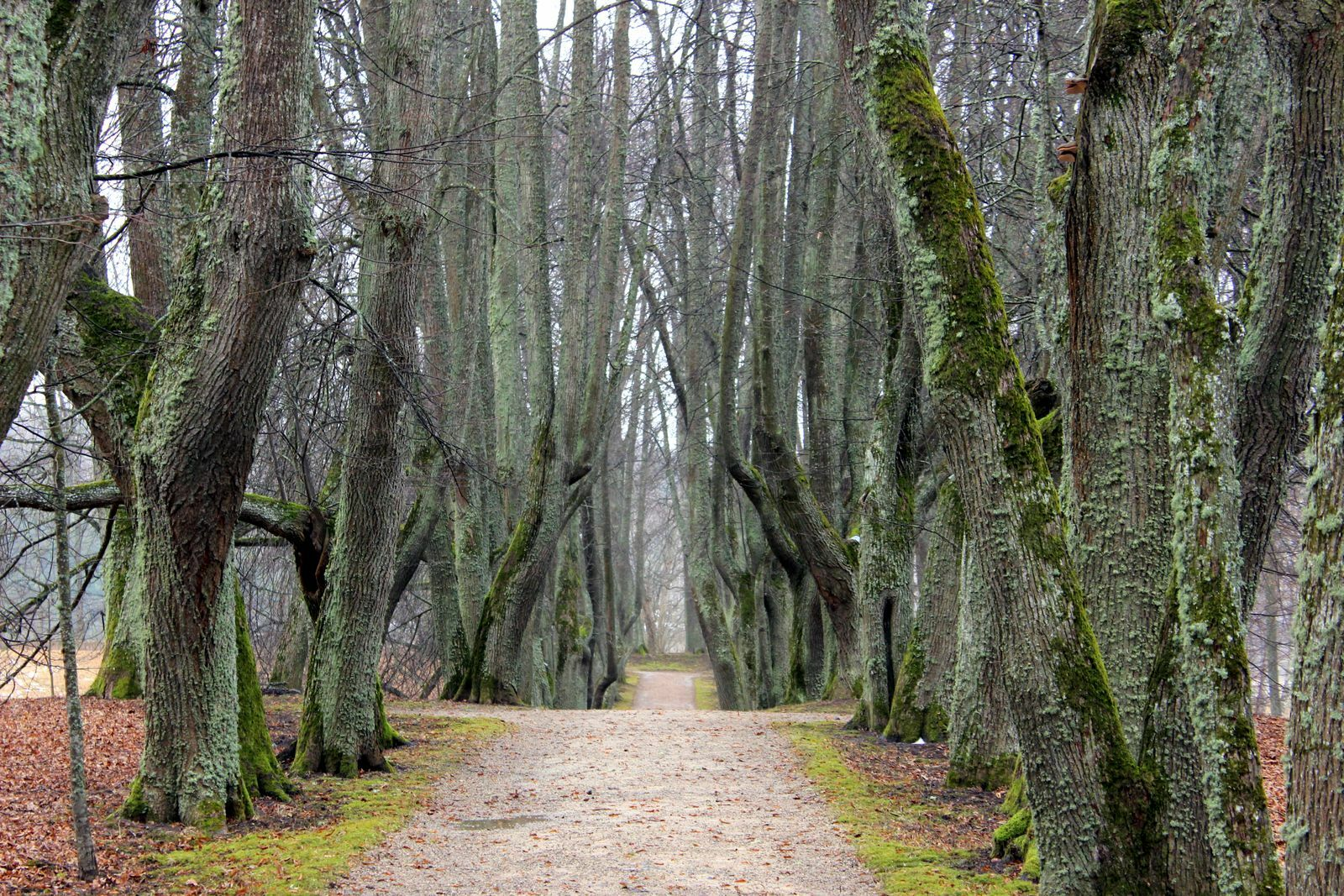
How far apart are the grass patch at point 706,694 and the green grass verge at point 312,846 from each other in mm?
16171

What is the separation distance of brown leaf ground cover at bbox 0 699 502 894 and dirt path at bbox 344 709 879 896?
10.8 inches

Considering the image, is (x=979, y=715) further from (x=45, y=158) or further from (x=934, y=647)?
(x=45, y=158)

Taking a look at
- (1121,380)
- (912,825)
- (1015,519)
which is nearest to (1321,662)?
(1015,519)

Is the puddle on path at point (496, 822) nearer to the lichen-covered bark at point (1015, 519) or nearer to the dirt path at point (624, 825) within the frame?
the dirt path at point (624, 825)

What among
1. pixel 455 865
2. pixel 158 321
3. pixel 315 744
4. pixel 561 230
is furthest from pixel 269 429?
pixel 561 230

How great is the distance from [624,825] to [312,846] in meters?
2.17

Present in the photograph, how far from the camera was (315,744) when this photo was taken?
8852mm

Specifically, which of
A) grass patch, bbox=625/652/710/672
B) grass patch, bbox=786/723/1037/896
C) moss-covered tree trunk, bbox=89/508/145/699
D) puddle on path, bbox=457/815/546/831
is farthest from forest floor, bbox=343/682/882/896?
grass patch, bbox=625/652/710/672

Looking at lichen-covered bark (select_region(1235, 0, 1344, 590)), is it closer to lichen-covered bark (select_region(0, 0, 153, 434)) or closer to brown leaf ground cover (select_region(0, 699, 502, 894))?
lichen-covered bark (select_region(0, 0, 153, 434))

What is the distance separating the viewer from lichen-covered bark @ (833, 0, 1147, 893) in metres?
4.51

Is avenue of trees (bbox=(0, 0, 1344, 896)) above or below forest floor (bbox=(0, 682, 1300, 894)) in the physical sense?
above

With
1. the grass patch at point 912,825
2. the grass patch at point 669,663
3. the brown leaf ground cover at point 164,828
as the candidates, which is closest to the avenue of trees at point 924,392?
the brown leaf ground cover at point 164,828

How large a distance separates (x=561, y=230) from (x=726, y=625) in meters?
10.3

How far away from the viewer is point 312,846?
21.2 feet
